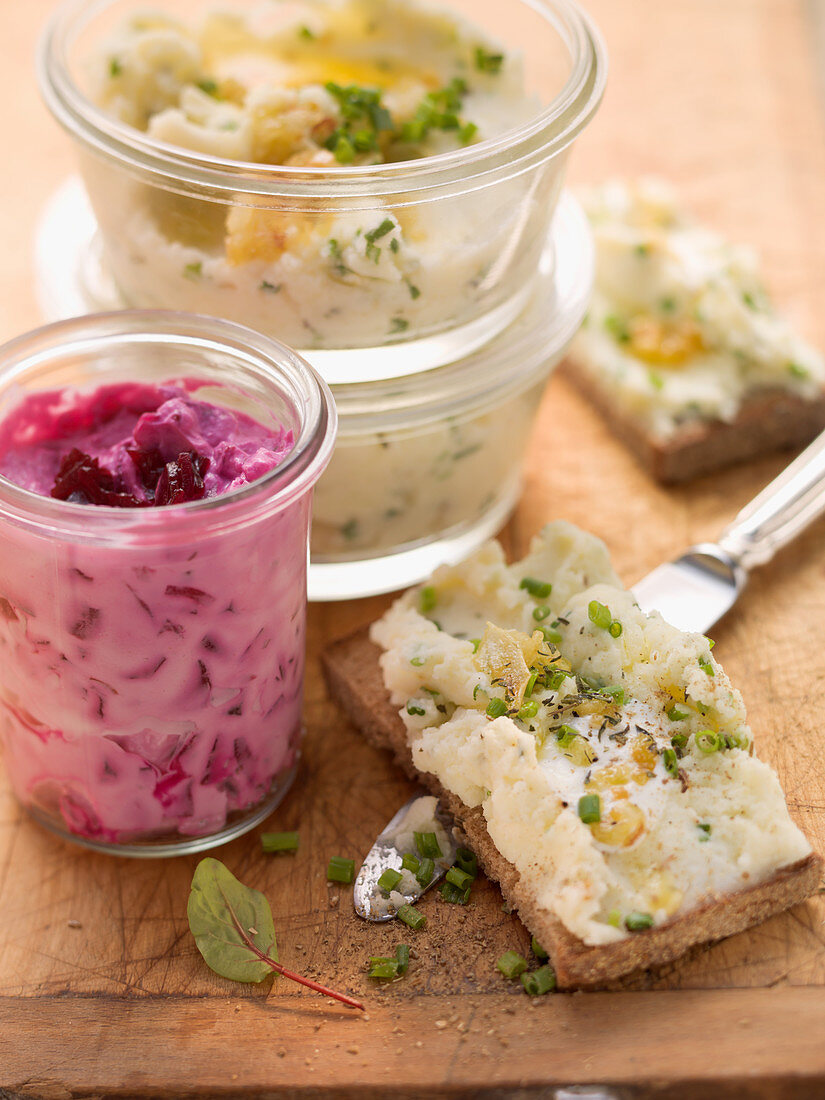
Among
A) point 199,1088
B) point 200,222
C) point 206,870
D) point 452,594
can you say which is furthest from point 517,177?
point 199,1088

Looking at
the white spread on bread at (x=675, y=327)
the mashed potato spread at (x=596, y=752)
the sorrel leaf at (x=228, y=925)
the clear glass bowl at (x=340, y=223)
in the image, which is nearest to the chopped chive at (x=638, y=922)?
the mashed potato spread at (x=596, y=752)

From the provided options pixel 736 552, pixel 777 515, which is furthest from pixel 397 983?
pixel 777 515

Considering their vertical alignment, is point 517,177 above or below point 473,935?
above

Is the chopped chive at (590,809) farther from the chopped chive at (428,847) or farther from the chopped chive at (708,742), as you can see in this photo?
the chopped chive at (428,847)

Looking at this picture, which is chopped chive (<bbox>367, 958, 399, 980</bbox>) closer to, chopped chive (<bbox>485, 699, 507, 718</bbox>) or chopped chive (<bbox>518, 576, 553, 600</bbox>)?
chopped chive (<bbox>485, 699, 507, 718</bbox>)

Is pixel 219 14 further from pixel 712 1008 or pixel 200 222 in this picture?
pixel 712 1008
